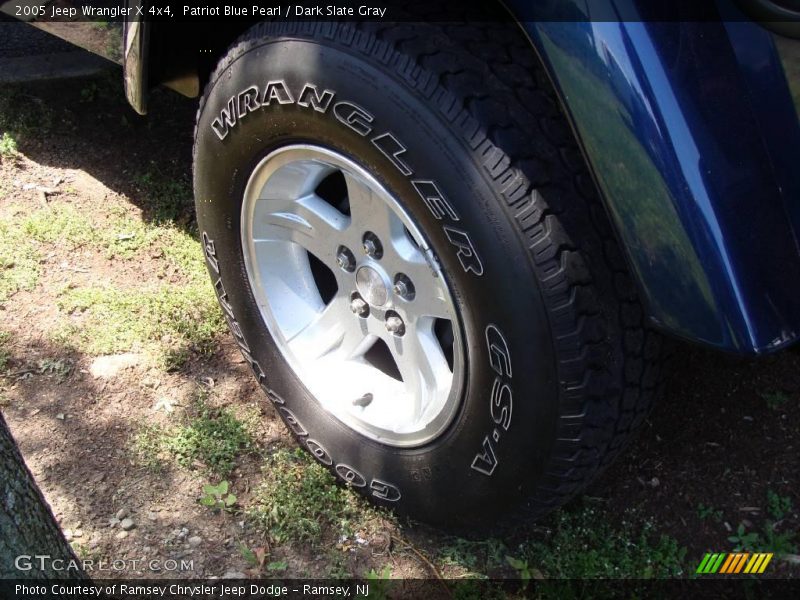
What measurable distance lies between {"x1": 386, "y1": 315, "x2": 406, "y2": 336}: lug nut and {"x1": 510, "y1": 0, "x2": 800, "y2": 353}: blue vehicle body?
28.2 inches

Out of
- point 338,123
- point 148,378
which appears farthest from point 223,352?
point 338,123

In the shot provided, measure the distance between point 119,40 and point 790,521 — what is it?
7.80ft

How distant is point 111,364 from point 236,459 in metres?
0.60

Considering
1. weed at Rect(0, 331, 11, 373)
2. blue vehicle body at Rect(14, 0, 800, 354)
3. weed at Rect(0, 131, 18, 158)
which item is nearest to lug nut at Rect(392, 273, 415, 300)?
blue vehicle body at Rect(14, 0, 800, 354)

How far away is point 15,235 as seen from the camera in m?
3.31

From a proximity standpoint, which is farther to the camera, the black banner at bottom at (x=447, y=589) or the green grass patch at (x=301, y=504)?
the green grass patch at (x=301, y=504)

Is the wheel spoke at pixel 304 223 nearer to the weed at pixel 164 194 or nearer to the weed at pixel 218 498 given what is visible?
the weed at pixel 218 498

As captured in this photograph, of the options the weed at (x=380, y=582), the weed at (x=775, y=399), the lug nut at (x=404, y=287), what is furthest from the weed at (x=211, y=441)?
the weed at (x=775, y=399)

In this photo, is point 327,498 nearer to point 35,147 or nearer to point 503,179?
point 503,179

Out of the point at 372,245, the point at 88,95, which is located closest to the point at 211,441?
the point at 372,245

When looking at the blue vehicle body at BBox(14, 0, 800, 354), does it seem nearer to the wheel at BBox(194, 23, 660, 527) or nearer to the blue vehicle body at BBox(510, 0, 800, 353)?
the blue vehicle body at BBox(510, 0, 800, 353)

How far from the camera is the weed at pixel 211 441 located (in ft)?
8.48

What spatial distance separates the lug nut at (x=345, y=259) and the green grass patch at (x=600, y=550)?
2.94ft

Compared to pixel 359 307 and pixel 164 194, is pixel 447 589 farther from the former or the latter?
pixel 164 194
